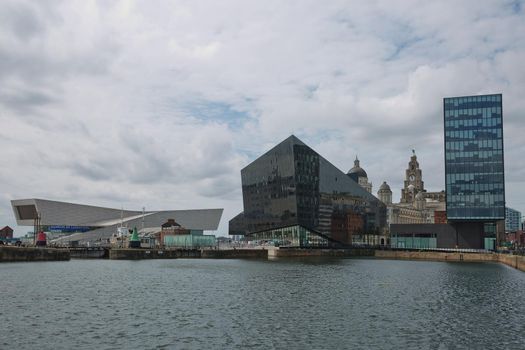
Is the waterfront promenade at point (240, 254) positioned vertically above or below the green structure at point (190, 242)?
below

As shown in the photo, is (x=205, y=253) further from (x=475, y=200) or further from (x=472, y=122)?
(x=472, y=122)

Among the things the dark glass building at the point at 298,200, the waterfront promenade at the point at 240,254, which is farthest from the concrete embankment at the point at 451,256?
the dark glass building at the point at 298,200

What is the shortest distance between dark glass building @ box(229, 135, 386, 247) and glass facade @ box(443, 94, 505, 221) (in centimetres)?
3269

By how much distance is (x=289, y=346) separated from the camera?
29391mm

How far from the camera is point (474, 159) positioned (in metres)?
138

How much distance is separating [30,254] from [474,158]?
103 meters

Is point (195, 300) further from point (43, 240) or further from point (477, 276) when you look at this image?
point (43, 240)

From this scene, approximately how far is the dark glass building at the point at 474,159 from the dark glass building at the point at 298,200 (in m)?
32.7

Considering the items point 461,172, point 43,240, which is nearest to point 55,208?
point 43,240

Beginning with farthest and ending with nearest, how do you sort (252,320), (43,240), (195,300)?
(43,240)
(195,300)
(252,320)

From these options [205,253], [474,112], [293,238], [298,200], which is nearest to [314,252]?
[293,238]

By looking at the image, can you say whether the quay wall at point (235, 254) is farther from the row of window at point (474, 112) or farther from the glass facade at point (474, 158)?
the row of window at point (474, 112)

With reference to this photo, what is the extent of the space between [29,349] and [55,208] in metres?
177

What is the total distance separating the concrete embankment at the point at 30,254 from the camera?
324 feet
